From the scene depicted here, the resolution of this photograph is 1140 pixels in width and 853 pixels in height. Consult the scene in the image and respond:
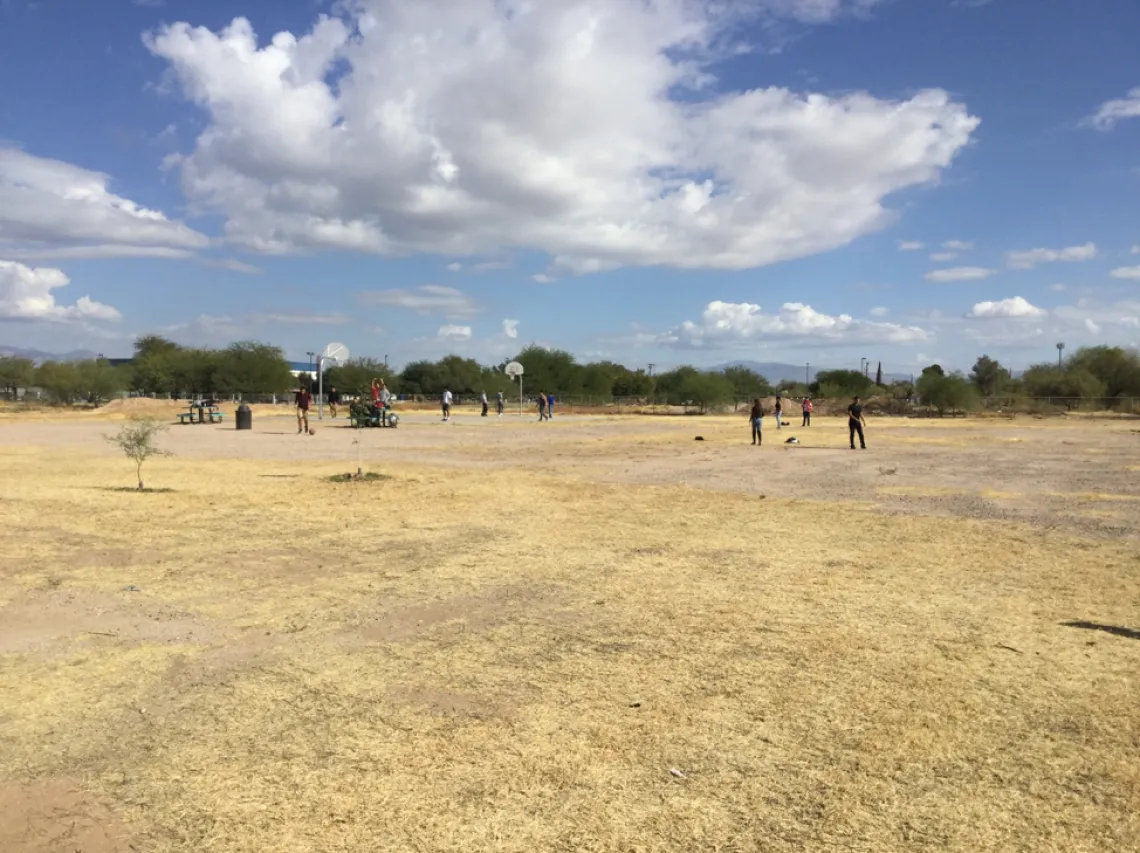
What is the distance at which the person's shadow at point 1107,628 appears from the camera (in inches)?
259

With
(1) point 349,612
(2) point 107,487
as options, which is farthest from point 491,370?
(1) point 349,612

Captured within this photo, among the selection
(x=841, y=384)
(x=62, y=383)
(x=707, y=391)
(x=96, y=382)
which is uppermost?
(x=841, y=384)

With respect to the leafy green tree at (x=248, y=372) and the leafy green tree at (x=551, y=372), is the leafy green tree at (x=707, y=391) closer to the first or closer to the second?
the leafy green tree at (x=551, y=372)

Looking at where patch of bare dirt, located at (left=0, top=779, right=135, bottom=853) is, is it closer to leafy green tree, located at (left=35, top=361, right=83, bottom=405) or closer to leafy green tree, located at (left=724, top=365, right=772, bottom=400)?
leafy green tree, located at (left=35, top=361, right=83, bottom=405)

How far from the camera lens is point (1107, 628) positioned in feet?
22.1

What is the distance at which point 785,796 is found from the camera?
12.9ft

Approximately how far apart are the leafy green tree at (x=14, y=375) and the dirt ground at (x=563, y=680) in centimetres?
8169

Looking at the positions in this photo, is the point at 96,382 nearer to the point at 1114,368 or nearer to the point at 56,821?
the point at 56,821

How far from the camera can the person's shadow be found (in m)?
6.57

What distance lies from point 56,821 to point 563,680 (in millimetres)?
2877

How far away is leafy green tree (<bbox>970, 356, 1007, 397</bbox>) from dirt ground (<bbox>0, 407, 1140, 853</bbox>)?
8609 centimetres

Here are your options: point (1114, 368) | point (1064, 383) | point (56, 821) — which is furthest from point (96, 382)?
point (1114, 368)

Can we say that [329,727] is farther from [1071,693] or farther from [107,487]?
[107,487]

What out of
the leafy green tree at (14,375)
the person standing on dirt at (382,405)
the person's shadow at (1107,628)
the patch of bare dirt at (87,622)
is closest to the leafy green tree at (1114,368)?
the person standing on dirt at (382,405)
